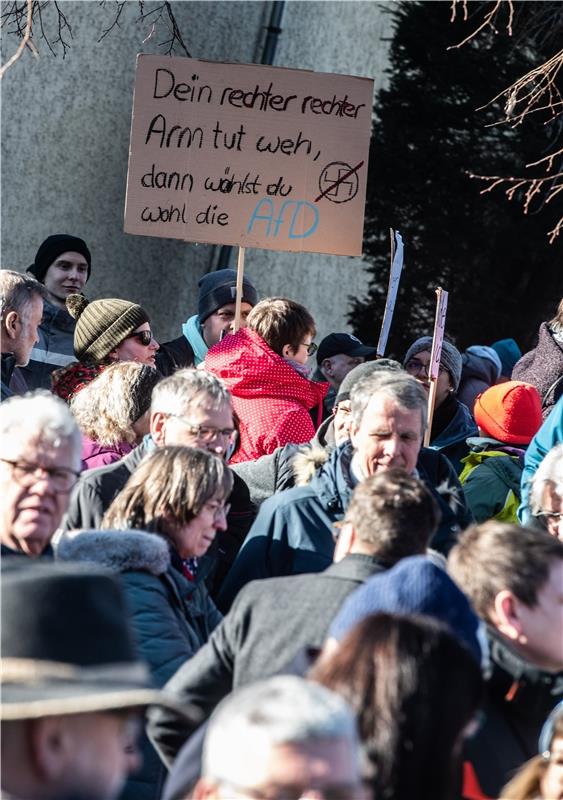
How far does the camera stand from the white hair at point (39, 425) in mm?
3299

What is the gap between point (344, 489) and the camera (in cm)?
434

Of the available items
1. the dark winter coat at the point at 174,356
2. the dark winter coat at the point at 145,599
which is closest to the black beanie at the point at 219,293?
the dark winter coat at the point at 174,356

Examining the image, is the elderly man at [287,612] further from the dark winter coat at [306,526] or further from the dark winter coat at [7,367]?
the dark winter coat at [7,367]

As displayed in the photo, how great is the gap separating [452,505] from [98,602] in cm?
254

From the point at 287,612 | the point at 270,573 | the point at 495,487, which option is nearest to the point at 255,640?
the point at 287,612

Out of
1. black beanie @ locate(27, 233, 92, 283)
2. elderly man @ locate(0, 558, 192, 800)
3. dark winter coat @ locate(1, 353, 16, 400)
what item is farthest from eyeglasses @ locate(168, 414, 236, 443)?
black beanie @ locate(27, 233, 92, 283)

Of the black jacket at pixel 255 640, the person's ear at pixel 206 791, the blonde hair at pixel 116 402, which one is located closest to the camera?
the person's ear at pixel 206 791

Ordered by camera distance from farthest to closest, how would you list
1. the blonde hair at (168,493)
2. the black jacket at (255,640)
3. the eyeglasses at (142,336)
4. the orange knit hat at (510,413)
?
the eyeglasses at (142,336)
the orange knit hat at (510,413)
the blonde hair at (168,493)
the black jacket at (255,640)

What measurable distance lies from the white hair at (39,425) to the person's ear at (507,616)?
113 cm

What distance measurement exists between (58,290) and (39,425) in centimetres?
360

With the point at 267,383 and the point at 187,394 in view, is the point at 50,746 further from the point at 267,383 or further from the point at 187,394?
the point at 267,383

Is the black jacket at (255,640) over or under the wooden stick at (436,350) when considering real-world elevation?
under

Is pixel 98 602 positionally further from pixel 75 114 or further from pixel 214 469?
pixel 75 114

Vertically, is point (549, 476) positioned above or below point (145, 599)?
above
